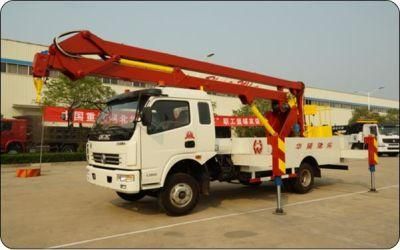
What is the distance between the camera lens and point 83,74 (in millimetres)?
6039

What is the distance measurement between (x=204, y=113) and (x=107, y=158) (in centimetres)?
207

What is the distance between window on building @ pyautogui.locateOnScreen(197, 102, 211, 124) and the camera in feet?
22.6

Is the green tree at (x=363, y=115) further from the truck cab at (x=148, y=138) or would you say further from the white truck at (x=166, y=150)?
the truck cab at (x=148, y=138)

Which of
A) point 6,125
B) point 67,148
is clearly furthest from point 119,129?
point 67,148

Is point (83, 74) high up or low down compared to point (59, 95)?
down

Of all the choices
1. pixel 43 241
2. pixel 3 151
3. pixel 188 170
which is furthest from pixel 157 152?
pixel 3 151

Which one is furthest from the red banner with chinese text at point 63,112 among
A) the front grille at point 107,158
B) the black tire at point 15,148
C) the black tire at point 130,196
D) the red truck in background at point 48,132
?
the front grille at point 107,158

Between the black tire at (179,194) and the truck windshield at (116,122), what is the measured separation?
1.17 m

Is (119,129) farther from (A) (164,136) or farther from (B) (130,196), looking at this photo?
(B) (130,196)

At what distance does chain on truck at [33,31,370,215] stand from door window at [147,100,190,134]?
0.06 ft

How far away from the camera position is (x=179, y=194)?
636 centimetres

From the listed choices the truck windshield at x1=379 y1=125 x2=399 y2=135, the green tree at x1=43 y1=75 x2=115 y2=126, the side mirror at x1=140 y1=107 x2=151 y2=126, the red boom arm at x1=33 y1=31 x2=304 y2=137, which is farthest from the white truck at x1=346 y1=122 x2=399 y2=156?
the side mirror at x1=140 y1=107 x2=151 y2=126

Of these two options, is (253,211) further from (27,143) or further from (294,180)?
(27,143)

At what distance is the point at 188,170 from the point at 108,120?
1826 mm
